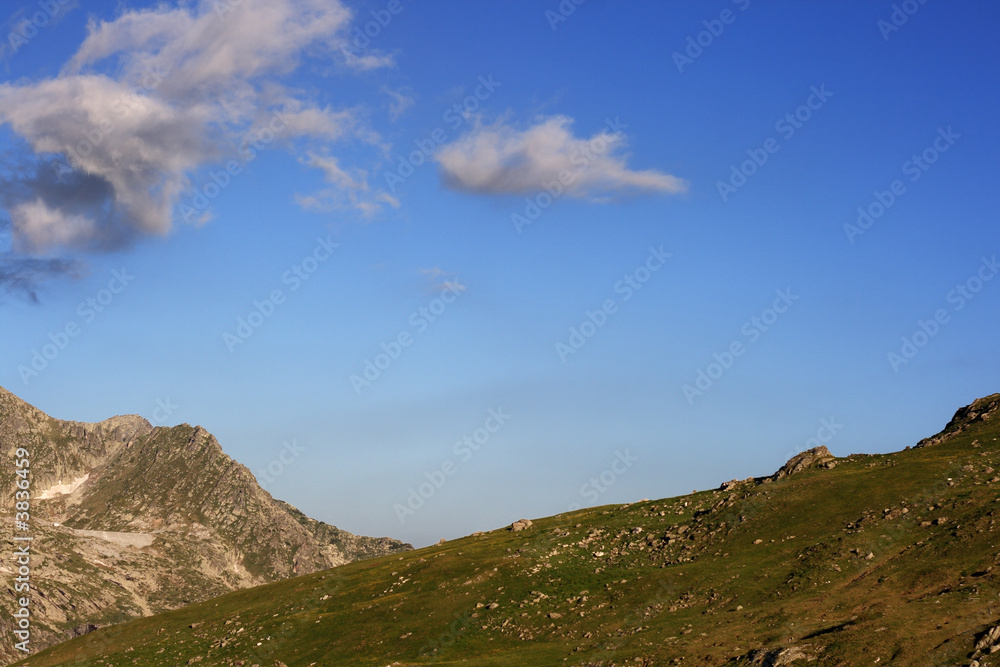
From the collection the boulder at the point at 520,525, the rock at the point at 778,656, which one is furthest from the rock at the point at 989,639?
the boulder at the point at 520,525

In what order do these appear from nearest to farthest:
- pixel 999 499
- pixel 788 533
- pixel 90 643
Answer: pixel 999 499 < pixel 788 533 < pixel 90 643

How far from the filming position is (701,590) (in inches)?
2672

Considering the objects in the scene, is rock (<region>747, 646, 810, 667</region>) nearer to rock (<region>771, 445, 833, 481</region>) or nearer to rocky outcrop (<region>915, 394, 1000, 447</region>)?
rock (<region>771, 445, 833, 481</region>)

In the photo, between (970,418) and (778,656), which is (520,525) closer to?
(970,418)

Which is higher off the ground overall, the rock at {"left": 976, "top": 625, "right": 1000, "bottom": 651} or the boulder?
the boulder

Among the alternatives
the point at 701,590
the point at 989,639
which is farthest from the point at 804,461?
the point at 989,639

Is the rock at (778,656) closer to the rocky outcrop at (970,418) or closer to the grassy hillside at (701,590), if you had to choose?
the grassy hillside at (701,590)

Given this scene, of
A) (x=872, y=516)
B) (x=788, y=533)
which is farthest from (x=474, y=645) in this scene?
(x=872, y=516)

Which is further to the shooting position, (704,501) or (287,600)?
(287,600)

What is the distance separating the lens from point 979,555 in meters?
58.7

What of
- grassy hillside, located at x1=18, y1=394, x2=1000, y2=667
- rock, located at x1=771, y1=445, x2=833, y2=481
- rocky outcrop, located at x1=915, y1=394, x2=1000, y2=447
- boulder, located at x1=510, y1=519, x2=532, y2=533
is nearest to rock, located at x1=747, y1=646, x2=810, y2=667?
grassy hillside, located at x1=18, y1=394, x2=1000, y2=667

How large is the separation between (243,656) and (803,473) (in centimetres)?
6028

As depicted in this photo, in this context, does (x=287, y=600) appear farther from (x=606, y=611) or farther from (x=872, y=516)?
(x=872, y=516)

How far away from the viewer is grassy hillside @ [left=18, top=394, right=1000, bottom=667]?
5375 centimetres
